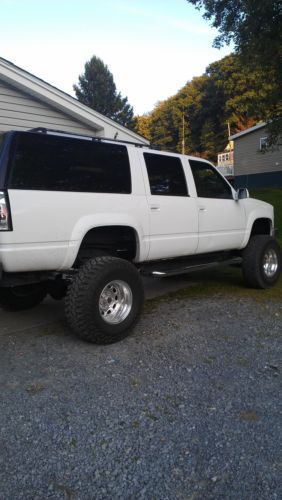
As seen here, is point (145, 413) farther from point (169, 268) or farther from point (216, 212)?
point (216, 212)

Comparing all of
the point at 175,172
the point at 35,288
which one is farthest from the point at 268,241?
the point at 35,288

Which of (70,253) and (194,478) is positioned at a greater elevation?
(70,253)

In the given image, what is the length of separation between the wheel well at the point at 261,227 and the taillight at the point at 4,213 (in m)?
4.28

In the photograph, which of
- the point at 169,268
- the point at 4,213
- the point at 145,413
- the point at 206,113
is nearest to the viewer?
the point at 145,413

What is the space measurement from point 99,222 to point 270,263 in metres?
3.43

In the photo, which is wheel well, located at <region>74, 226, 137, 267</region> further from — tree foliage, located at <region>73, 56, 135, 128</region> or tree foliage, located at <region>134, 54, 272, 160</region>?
tree foliage, located at <region>73, 56, 135, 128</region>

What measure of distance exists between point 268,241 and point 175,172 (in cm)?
208

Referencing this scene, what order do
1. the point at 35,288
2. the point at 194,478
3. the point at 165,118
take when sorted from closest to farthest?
the point at 194,478
the point at 35,288
the point at 165,118

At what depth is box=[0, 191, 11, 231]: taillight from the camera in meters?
3.24

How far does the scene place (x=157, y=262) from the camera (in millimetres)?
4887

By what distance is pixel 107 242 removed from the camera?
4.30 m

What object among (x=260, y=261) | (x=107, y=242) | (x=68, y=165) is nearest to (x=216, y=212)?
(x=260, y=261)

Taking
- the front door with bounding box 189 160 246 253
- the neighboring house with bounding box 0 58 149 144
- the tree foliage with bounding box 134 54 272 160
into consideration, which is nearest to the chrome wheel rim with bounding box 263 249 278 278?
the front door with bounding box 189 160 246 253

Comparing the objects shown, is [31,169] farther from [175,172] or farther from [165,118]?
[165,118]
